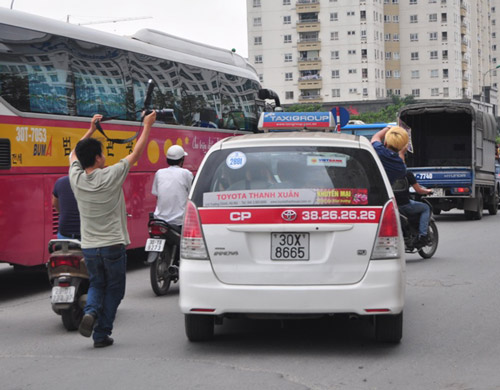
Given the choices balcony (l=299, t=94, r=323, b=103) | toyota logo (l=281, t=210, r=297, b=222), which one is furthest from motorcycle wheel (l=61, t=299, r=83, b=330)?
balcony (l=299, t=94, r=323, b=103)

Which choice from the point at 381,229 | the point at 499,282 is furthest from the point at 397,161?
the point at 381,229

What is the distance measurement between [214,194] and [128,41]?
23.6 feet

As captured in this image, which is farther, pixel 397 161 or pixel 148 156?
pixel 148 156

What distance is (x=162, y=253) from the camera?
1055 cm

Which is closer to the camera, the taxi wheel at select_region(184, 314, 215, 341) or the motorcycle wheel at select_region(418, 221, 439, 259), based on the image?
the taxi wheel at select_region(184, 314, 215, 341)

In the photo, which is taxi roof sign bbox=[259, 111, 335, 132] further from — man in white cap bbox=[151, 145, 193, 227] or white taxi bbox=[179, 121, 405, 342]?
white taxi bbox=[179, 121, 405, 342]

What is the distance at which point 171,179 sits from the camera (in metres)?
10.6

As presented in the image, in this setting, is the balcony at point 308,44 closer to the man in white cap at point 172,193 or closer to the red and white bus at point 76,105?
the red and white bus at point 76,105

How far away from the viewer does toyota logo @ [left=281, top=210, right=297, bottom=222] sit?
668 cm

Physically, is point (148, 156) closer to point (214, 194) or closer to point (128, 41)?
point (128, 41)

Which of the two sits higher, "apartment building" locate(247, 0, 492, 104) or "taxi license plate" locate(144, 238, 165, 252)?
"apartment building" locate(247, 0, 492, 104)

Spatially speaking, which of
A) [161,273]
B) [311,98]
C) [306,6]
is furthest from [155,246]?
[306,6]

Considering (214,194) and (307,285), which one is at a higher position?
(214,194)

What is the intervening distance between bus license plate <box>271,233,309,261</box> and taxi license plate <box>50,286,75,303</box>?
2178mm
